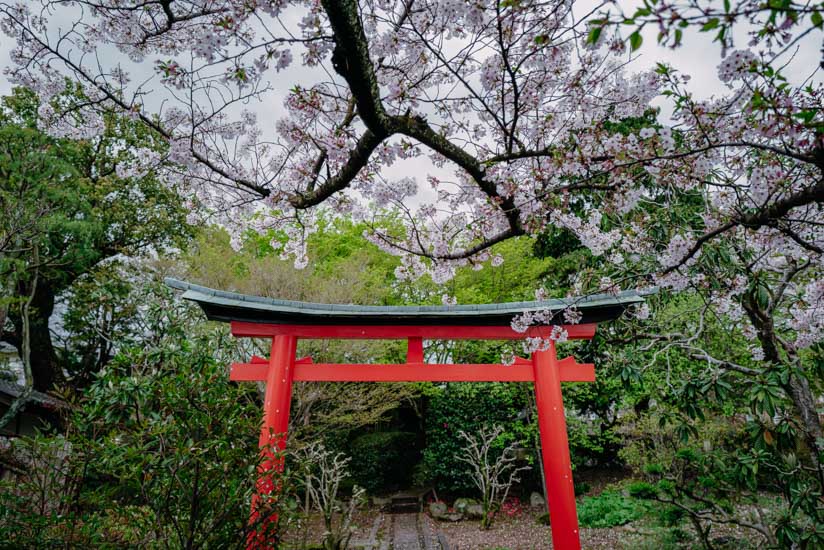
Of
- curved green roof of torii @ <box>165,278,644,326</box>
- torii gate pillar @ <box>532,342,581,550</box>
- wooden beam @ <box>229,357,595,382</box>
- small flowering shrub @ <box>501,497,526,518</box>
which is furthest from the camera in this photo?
small flowering shrub @ <box>501,497,526,518</box>

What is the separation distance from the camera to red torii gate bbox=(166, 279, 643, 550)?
3.84 metres

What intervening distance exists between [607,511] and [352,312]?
533 cm

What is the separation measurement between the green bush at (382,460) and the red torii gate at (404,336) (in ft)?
17.2

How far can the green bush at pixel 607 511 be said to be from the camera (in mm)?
6160

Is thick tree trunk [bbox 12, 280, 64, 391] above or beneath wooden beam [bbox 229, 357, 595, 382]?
above

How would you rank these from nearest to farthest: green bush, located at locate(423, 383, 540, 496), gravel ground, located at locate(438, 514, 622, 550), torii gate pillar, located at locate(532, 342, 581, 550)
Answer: torii gate pillar, located at locate(532, 342, 581, 550) < gravel ground, located at locate(438, 514, 622, 550) < green bush, located at locate(423, 383, 540, 496)

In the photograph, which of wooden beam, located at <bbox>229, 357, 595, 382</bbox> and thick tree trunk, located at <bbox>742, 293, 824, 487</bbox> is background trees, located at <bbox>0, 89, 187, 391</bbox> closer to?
wooden beam, located at <bbox>229, 357, 595, 382</bbox>

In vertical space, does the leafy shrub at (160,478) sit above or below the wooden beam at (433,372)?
below

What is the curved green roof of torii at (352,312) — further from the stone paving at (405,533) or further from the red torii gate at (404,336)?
the stone paving at (405,533)

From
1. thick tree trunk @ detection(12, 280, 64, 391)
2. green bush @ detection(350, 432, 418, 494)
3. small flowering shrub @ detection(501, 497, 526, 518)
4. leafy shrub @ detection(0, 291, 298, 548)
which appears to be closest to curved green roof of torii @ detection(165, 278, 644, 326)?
leafy shrub @ detection(0, 291, 298, 548)

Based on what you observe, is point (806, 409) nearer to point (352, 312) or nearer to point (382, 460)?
point (352, 312)

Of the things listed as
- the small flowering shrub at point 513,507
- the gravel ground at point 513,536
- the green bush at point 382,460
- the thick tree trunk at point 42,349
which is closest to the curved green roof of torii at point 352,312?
the gravel ground at point 513,536

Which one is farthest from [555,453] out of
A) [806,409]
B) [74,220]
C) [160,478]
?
[74,220]

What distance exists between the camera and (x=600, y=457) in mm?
9375
